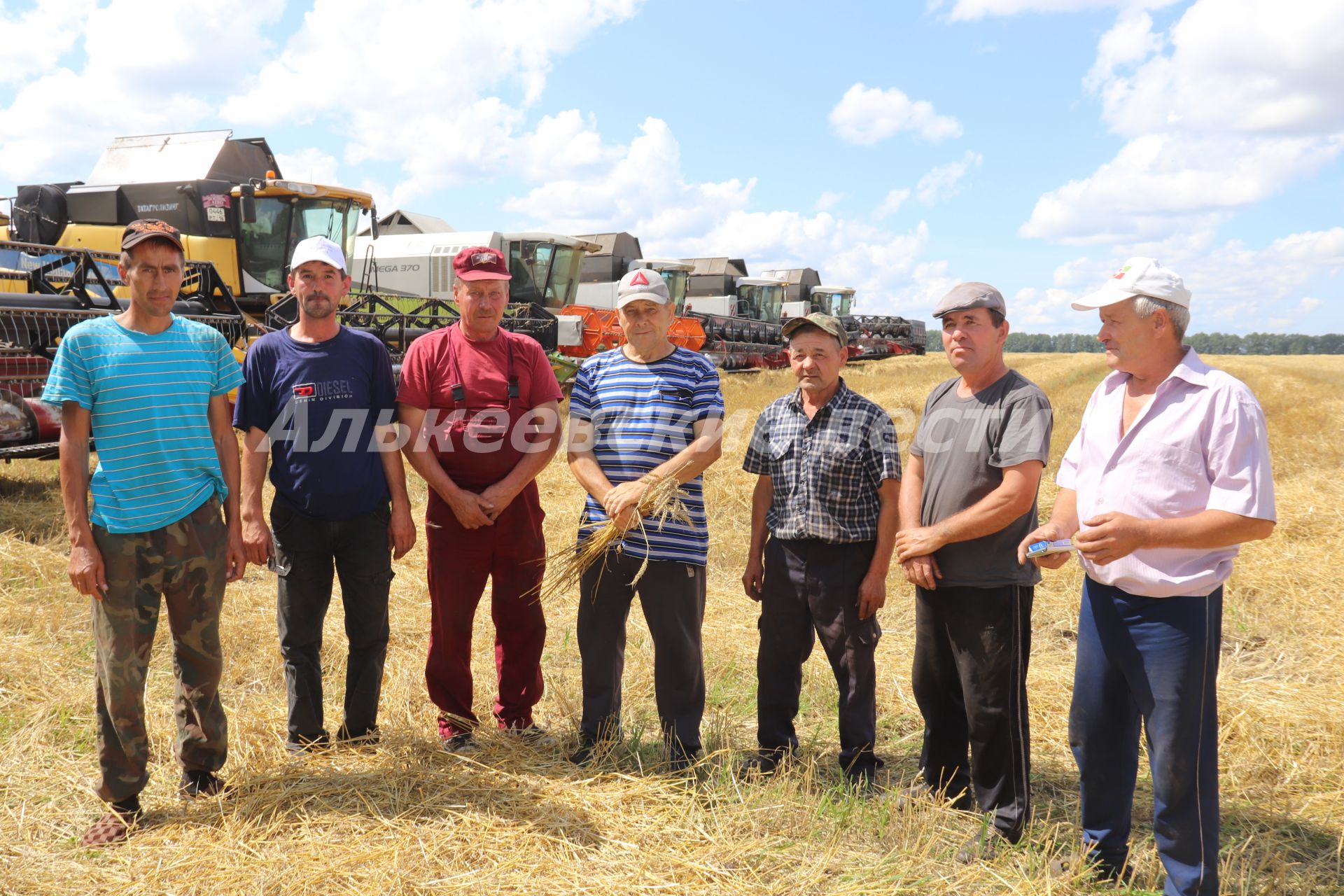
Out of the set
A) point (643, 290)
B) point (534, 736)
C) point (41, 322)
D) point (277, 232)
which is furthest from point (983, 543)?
point (277, 232)

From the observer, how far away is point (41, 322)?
6.87m

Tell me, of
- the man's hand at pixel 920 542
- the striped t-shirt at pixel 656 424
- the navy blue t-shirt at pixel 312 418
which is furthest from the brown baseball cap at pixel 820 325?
the navy blue t-shirt at pixel 312 418

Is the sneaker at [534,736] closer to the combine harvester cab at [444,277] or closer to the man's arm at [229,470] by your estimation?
the man's arm at [229,470]

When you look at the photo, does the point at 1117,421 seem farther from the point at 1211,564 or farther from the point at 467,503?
the point at 467,503

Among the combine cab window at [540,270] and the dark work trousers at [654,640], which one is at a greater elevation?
the combine cab window at [540,270]

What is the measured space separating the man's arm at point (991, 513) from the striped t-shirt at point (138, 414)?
2.26 meters

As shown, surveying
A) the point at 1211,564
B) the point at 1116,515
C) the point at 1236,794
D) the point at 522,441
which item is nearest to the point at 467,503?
the point at 522,441

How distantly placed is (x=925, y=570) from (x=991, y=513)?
286 millimetres

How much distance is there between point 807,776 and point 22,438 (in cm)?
594

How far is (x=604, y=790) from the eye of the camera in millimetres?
3059

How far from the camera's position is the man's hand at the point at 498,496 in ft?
10.9

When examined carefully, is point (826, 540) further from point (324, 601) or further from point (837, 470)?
point (324, 601)

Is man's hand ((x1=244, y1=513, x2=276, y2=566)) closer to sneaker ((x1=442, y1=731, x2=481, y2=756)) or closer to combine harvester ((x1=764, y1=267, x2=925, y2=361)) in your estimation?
sneaker ((x1=442, y1=731, x2=481, y2=756))

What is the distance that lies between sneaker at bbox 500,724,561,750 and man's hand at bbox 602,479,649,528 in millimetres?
936
